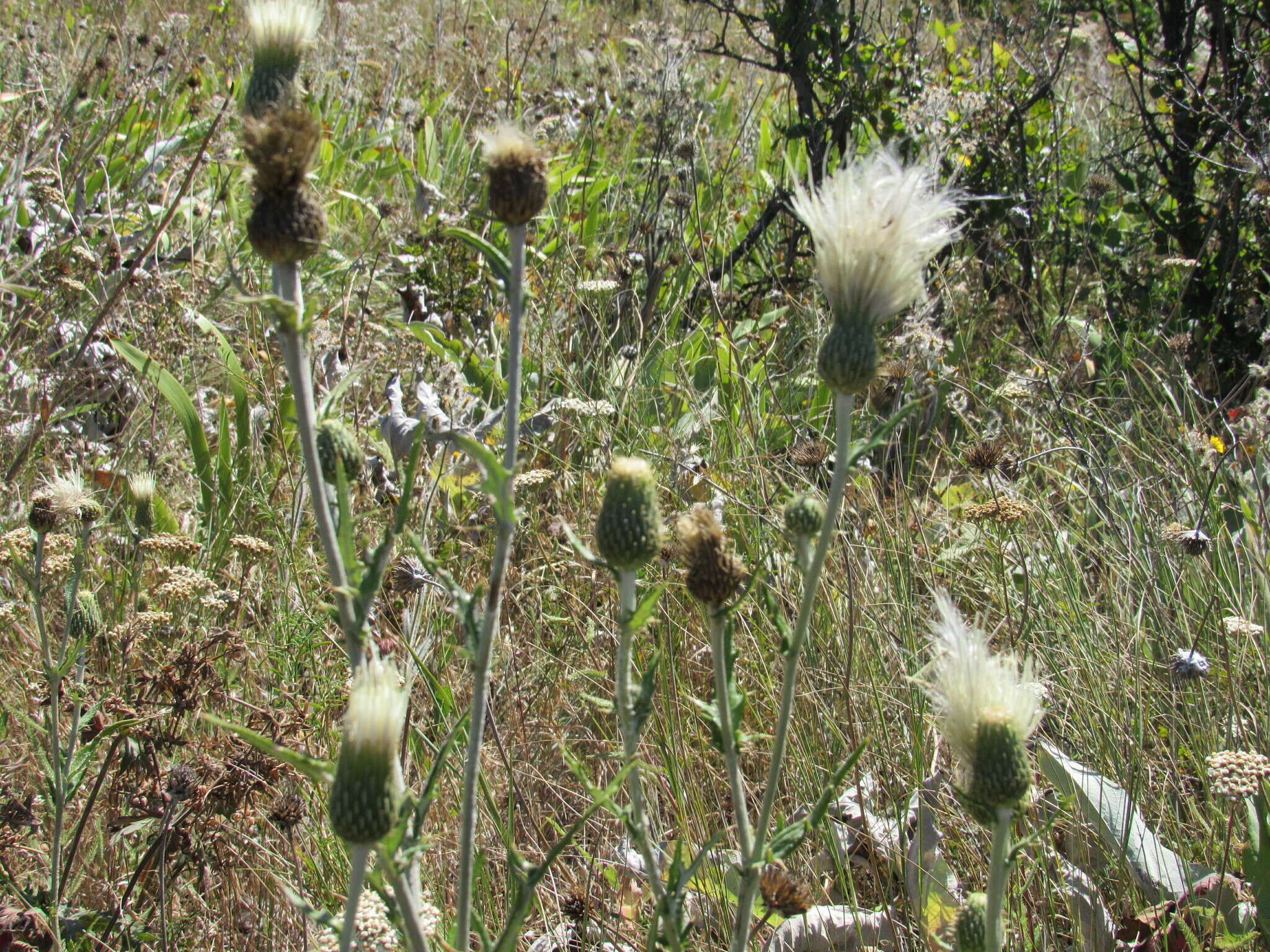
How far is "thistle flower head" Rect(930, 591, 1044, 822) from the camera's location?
3.61 feet

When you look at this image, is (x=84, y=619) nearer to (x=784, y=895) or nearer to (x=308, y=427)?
(x=308, y=427)

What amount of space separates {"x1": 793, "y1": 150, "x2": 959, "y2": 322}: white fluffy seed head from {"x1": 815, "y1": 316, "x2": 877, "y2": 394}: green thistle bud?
0.09 feet

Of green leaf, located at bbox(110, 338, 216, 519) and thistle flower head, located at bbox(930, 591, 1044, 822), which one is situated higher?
green leaf, located at bbox(110, 338, 216, 519)

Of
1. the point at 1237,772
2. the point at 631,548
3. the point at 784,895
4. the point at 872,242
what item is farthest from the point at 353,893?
the point at 1237,772

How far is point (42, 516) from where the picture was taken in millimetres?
1868

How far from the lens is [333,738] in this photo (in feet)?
6.82

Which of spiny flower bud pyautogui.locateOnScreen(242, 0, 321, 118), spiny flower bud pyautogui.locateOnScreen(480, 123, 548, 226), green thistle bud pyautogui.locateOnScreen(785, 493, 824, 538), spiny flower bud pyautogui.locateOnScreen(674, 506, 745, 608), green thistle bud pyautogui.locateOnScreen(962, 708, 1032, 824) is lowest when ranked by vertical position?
green thistle bud pyautogui.locateOnScreen(962, 708, 1032, 824)

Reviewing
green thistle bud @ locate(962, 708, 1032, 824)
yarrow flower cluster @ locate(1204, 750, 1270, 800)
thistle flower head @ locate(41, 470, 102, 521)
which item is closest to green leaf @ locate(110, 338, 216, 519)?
thistle flower head @ locate(41, 470, 102, 521)

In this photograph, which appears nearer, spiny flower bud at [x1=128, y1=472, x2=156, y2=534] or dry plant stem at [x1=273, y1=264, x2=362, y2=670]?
dry plant stem at [x1=273, y1=264, x2=362, y2=670]

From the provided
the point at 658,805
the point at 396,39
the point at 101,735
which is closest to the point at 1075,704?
the point at 658,805

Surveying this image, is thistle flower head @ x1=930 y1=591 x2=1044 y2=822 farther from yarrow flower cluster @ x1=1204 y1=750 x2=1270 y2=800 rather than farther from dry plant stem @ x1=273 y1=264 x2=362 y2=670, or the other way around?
dry plant stem @ x1=273 y1=264 x2=362 y2=670

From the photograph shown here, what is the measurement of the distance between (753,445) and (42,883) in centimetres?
193

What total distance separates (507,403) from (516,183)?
225 mm

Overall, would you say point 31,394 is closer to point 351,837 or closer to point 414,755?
point 414,755
